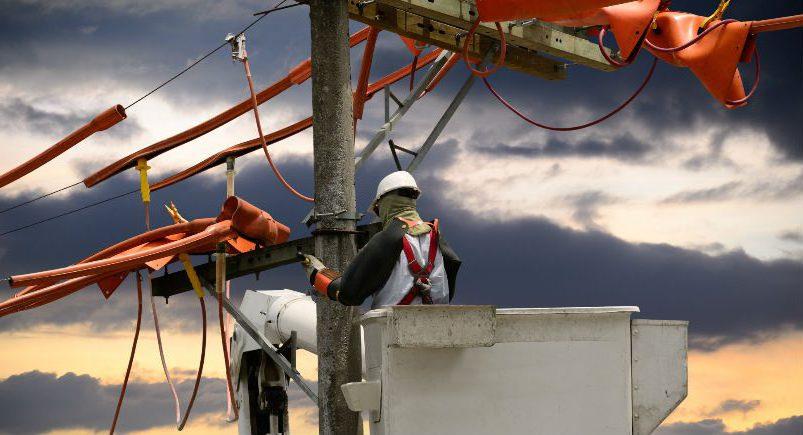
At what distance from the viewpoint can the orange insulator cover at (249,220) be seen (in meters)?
10.1

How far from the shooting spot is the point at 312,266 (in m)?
7.93

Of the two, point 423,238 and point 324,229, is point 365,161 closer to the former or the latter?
point 324,229

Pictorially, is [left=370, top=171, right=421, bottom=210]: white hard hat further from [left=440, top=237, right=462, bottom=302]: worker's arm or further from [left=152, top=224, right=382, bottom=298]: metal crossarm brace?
[left=152, top=224, right=382, bottom=298]: metal crossarm brace

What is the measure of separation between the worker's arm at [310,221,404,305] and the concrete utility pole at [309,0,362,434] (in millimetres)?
739

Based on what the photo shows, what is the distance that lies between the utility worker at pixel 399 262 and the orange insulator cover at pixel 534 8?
5.31 feet

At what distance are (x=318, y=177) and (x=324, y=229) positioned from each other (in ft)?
1.30

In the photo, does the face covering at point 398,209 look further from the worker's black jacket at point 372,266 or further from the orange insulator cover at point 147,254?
the orange insulator cover at point 147,254

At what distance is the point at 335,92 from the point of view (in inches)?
318

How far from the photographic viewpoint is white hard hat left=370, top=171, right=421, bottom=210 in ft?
24.5

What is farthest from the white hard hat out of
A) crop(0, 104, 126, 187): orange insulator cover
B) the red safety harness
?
crop(0, 104, 126, 187): orange insulator cover

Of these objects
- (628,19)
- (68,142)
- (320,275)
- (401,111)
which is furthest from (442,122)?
(68,142)

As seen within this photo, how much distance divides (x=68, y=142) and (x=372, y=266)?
510cm

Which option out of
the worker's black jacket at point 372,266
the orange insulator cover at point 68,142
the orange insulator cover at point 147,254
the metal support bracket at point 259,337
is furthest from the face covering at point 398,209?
the orange insulator cover at point 68,142

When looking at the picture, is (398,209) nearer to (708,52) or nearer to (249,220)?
(249,220)
